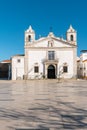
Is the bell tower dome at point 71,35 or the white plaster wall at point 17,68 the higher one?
the bell tower dome at point 71,35

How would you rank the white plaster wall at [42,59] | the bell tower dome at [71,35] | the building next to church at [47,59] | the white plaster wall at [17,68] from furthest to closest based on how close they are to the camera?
the bell tower dome at [71,35] < the white plaster wall at [42,59] < the building next to church at [47,59] < the white plaster wall at [17,68]

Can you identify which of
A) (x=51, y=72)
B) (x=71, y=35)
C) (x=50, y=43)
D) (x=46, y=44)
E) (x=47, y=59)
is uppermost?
(x=71, y=35)

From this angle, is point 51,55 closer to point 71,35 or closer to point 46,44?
point 46,44

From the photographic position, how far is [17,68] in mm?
48406

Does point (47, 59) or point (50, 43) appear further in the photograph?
point (50, 43)

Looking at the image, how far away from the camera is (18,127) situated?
5781 millimetres

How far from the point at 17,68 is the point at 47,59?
6.37 meters

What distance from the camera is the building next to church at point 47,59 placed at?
4853 centimetres

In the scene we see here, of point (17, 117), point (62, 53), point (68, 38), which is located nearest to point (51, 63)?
point (62, 53)

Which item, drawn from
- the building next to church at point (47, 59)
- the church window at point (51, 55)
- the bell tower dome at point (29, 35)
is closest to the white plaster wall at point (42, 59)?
the building next to church at point (47, 59)

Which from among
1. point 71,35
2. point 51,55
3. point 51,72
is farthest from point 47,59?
point 71,35

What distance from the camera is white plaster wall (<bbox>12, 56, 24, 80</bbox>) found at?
4828cm

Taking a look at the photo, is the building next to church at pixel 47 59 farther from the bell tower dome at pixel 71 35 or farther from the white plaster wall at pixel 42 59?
the bell tower dome at pixel 71 35

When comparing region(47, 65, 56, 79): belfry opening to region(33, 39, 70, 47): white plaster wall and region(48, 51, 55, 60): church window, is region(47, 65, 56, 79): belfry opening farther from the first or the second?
region(33, 39, 70, 47): white plaster wall
